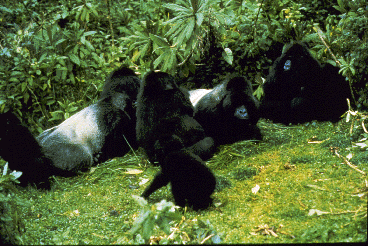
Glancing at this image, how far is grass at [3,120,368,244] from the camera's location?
2328mm

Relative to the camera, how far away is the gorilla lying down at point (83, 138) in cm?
363

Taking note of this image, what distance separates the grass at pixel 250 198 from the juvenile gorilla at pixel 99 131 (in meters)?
0.20

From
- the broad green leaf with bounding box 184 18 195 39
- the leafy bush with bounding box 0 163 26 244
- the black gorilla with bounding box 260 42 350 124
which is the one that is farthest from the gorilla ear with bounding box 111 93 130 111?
the leafy bush with bounding box 0 163 26 244

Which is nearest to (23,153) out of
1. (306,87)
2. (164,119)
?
(164,119)

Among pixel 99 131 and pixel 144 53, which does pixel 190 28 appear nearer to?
pixel 144 53

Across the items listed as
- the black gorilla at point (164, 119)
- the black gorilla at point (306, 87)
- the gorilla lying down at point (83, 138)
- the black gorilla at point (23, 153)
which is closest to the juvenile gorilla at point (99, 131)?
the gorilla lying down at point (83, 138)

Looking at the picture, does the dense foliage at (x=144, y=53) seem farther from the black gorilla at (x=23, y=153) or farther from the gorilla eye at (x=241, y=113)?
the black gorilla at (x=23, y=153)

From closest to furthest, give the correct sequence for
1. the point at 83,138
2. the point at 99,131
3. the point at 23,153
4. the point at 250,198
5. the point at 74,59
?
the point at 250,198 → the point at 23,153 → the point at 83,138 → the point at 99,131 → the point at 74,59

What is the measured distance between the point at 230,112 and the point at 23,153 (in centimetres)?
229

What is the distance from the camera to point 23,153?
144 inches

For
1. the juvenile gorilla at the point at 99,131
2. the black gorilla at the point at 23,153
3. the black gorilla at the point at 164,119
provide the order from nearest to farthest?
the black gorilla at the point at 23,153 → the black gorilla at the point at 164,119 → the juvenile gorilla at the point at 99,131

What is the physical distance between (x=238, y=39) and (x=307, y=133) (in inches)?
78.7

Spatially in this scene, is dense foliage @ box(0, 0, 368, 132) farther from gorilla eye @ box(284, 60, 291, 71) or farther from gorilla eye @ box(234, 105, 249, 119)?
gorilla eye @ box(234, 105, 249, 119)

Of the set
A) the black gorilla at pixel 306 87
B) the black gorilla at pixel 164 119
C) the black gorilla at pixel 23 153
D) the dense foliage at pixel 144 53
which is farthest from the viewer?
the dense foliage at pixel 144 53
